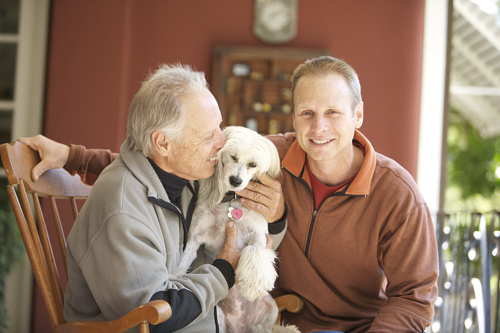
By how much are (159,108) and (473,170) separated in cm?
694

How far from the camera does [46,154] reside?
1949 mm

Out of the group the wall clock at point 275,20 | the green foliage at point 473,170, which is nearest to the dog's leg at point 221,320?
the wall clock at point 275,20

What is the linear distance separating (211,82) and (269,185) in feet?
9.60

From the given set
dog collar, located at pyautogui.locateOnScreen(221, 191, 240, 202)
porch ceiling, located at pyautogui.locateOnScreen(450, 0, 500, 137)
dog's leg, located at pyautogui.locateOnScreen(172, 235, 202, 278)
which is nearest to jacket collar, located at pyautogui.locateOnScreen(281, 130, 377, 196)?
dog collar, located at pyautogui.locateOnScreen(221, 191, 240, 202)

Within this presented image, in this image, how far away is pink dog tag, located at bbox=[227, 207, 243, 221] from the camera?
1.98 metres

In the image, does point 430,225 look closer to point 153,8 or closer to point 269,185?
point 269,185

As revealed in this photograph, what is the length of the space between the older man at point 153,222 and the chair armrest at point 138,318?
7 centimetres

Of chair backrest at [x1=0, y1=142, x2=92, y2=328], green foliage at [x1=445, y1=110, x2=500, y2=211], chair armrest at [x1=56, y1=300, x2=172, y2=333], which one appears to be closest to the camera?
chair armrest at [x1=56, y1=300, x2=172, y2=333]

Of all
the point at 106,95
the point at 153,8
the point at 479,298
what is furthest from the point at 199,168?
the point at 153,8

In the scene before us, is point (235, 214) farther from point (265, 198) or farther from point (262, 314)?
point (262, 314)

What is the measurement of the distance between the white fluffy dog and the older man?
7 cm

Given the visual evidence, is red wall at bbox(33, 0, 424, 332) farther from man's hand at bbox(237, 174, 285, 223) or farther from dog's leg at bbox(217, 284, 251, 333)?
dog's leg at bbox(217, 284, 251, 333)

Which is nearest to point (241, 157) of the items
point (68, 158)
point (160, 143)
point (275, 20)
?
point (160, 143)

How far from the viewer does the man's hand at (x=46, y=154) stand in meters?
1.90
